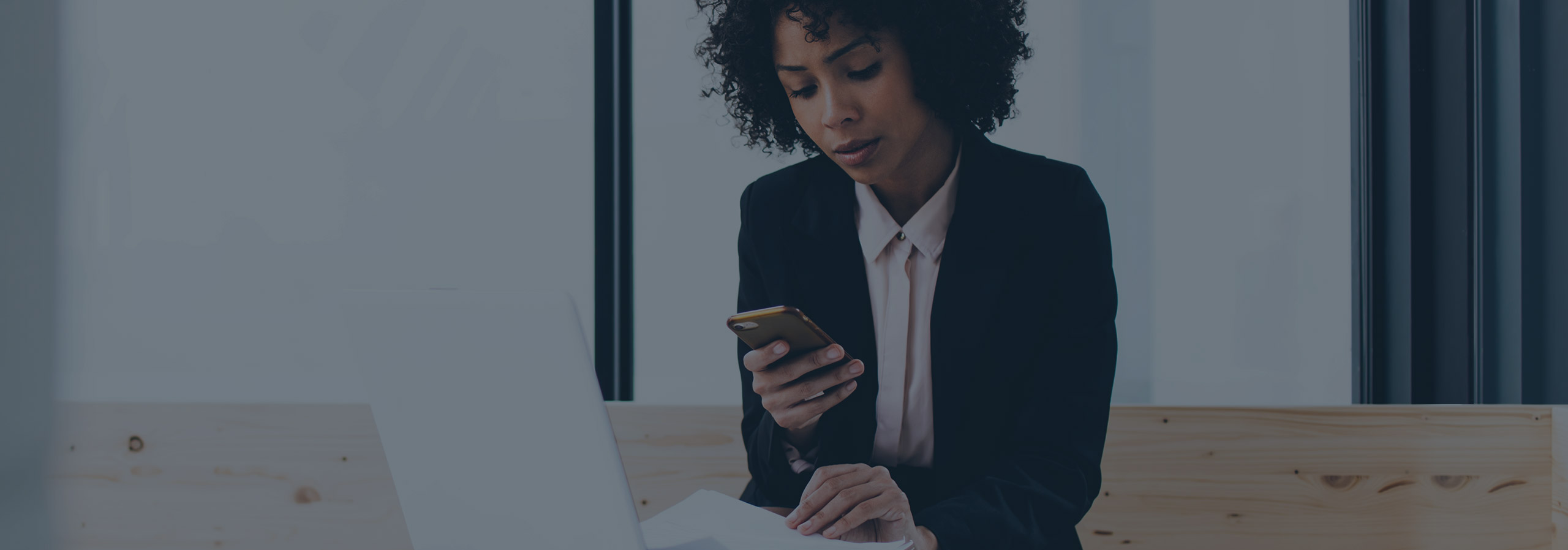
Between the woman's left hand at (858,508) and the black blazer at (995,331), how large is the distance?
12 centimetres

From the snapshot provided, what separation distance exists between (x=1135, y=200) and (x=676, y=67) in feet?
2.78

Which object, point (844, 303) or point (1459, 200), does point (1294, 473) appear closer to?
point (1459, 200)

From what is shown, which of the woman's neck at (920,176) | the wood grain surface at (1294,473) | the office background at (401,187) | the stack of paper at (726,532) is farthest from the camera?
the office background at (401,187)

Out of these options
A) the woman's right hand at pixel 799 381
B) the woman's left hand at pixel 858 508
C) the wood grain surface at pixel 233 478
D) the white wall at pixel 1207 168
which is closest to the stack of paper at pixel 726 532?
the woman's left hand at pixel 858 508

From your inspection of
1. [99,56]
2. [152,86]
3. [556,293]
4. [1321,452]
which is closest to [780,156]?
[556,293]

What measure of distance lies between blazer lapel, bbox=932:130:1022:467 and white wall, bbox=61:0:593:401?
679 millimetres

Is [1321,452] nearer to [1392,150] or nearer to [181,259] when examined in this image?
[1392,150]

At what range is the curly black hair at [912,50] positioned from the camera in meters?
1.02

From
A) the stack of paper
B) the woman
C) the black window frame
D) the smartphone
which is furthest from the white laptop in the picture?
the black window frame

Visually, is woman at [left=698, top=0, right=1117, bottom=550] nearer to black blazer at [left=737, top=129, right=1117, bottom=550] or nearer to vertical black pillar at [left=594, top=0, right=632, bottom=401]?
black blazer at [left=737, top=129, right=1117, bottom=550]

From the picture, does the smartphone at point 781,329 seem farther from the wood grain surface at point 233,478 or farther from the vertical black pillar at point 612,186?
the wood grain surface at point 233,478

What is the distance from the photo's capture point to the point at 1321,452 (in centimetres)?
127

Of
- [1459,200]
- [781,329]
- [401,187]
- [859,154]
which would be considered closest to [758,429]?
[781,329]

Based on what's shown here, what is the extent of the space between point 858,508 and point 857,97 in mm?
527
